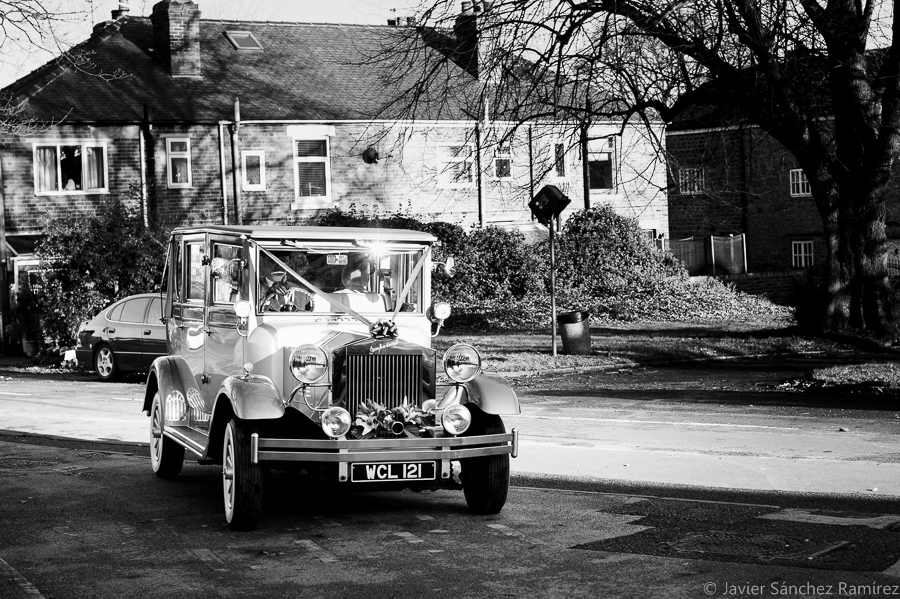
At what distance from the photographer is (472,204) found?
3700cm

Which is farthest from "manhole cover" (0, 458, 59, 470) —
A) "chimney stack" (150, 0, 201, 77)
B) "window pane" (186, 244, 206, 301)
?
"chimney stack" (150, 0, 201, 77)

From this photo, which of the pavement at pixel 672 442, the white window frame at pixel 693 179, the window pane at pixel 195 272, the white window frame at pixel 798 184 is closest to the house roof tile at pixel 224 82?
the white window frame at pixel 693 179

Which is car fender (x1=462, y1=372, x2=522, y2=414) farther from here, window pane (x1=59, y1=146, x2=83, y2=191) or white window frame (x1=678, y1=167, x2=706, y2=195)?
window pane (x1=59, y1=146, x2=83, y2=191)

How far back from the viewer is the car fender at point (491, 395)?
27.2 feet

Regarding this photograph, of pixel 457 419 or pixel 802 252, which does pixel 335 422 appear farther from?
pixel 802 252

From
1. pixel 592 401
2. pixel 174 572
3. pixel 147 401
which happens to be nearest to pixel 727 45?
pixel 592 401

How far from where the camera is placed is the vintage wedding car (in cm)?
770

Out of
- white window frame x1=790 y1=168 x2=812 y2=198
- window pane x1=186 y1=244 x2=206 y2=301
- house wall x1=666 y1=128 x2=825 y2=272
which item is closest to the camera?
window pane x1=186 y1=244 x2=206 y2=301

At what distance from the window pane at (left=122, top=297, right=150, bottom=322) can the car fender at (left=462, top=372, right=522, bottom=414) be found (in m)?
13.3

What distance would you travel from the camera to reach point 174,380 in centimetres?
997

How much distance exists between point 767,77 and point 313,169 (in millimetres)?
18766

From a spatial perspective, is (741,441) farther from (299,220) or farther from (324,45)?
(324,45)

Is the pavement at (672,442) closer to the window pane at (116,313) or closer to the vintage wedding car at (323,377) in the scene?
the vintage wedding car at (323,377)

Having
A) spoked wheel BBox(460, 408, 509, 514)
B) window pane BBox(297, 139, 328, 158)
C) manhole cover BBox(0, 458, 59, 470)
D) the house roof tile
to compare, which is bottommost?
manhole cover BBox(0, 458, 59, 470)
